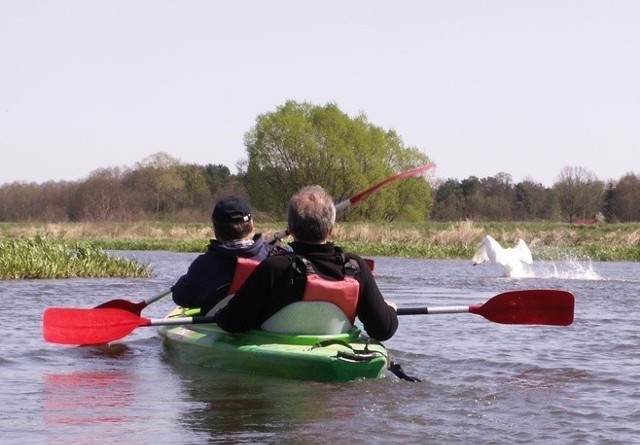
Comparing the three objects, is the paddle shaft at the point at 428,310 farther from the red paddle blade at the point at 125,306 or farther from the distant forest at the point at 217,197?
the distant forest at the point at 217,197

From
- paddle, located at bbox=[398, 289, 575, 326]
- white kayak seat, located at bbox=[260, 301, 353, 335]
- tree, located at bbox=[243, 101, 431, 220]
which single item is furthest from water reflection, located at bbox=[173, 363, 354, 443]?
tree, located at bbox=[243, 101, 431, 220]

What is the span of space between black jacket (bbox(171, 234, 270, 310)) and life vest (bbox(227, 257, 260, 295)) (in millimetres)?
92

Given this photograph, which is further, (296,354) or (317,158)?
(317,158)

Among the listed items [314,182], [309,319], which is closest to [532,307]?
[309,319]

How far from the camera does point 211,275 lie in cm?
816

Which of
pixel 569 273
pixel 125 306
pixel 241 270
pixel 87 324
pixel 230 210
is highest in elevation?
pixel 230 210

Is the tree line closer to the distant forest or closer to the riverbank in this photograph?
the distant forest

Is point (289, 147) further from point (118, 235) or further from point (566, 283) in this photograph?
point (566, 283)

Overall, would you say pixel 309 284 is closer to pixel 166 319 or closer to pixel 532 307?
pixel 166 319

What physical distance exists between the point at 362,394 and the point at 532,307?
2.16 m

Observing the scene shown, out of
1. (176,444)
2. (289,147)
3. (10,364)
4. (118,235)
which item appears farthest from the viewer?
(289,147)

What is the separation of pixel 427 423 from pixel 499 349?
144 inches

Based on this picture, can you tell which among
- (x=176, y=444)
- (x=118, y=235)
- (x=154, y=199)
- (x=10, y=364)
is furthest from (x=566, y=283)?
(x=154, y=199)

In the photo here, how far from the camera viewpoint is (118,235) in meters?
42.4
